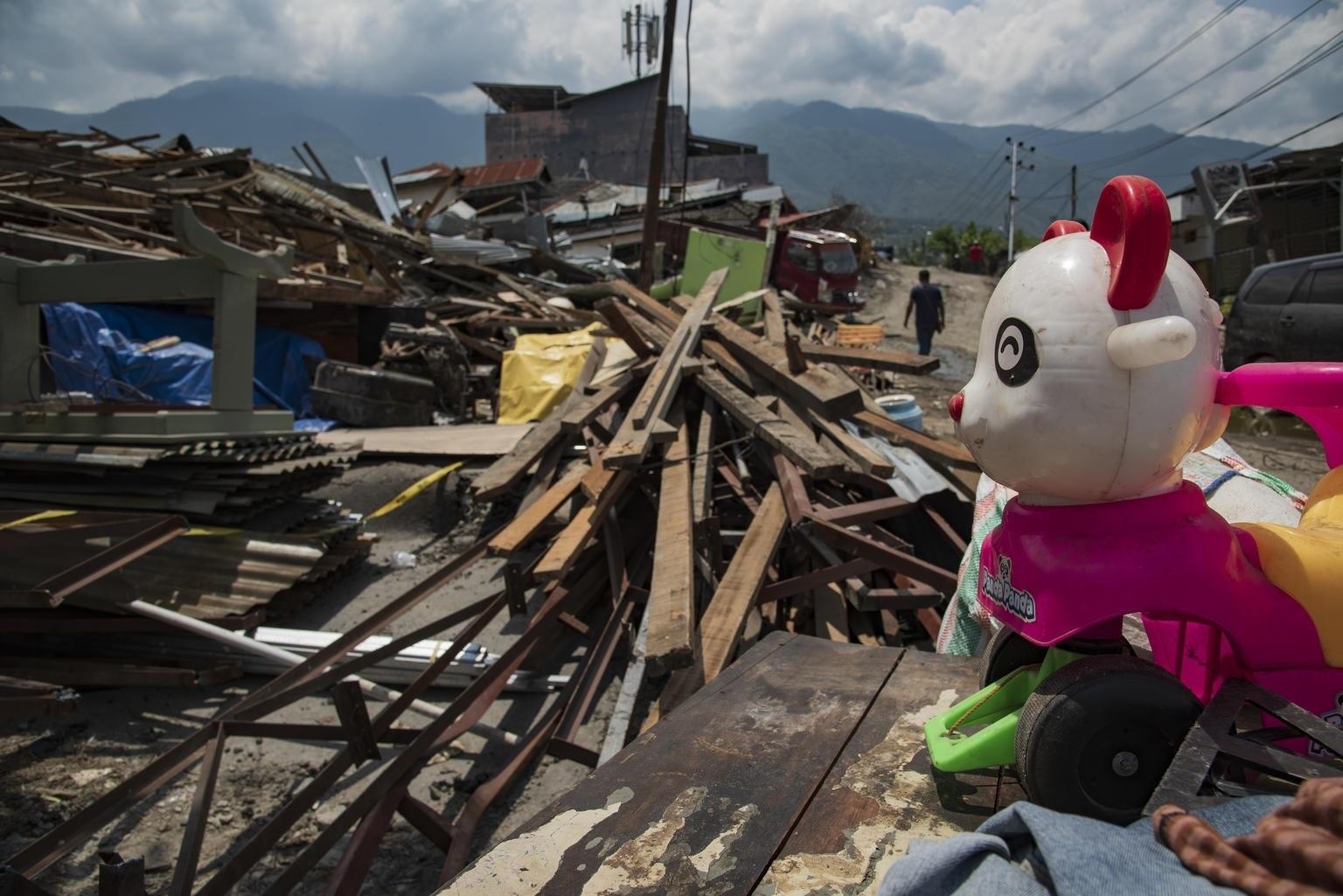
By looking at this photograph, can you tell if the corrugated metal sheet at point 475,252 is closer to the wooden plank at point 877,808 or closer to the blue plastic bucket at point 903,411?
the blue plastic bucket at point 903,411

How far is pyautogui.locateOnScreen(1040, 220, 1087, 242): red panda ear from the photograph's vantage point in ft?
5.22

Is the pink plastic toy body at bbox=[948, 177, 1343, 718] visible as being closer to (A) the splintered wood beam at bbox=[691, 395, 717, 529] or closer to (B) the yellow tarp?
(A) the splintered wood beam at bbox=[691, 395, 717, 529]

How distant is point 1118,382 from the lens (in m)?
1.36

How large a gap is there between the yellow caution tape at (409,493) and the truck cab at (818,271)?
507 inches

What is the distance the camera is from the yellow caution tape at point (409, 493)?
618 centimetres

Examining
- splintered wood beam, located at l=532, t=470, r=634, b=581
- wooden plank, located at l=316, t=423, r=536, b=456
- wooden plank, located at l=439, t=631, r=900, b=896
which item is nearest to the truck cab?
wooden plank, located at l=316, t=423, r=536, b=456

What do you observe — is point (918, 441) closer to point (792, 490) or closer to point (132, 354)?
point (792, 490)

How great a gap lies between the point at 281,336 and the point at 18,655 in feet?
19.4

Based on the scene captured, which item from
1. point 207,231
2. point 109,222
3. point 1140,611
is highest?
point 109,222

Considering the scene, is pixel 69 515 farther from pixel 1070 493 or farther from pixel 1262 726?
pixel 1262 726

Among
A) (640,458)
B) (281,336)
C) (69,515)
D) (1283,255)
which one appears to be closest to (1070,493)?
(640,458)

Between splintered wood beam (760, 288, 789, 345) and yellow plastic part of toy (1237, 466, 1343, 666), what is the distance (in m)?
4.83

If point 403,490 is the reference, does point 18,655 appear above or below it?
below

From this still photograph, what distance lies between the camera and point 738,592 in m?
3.36
